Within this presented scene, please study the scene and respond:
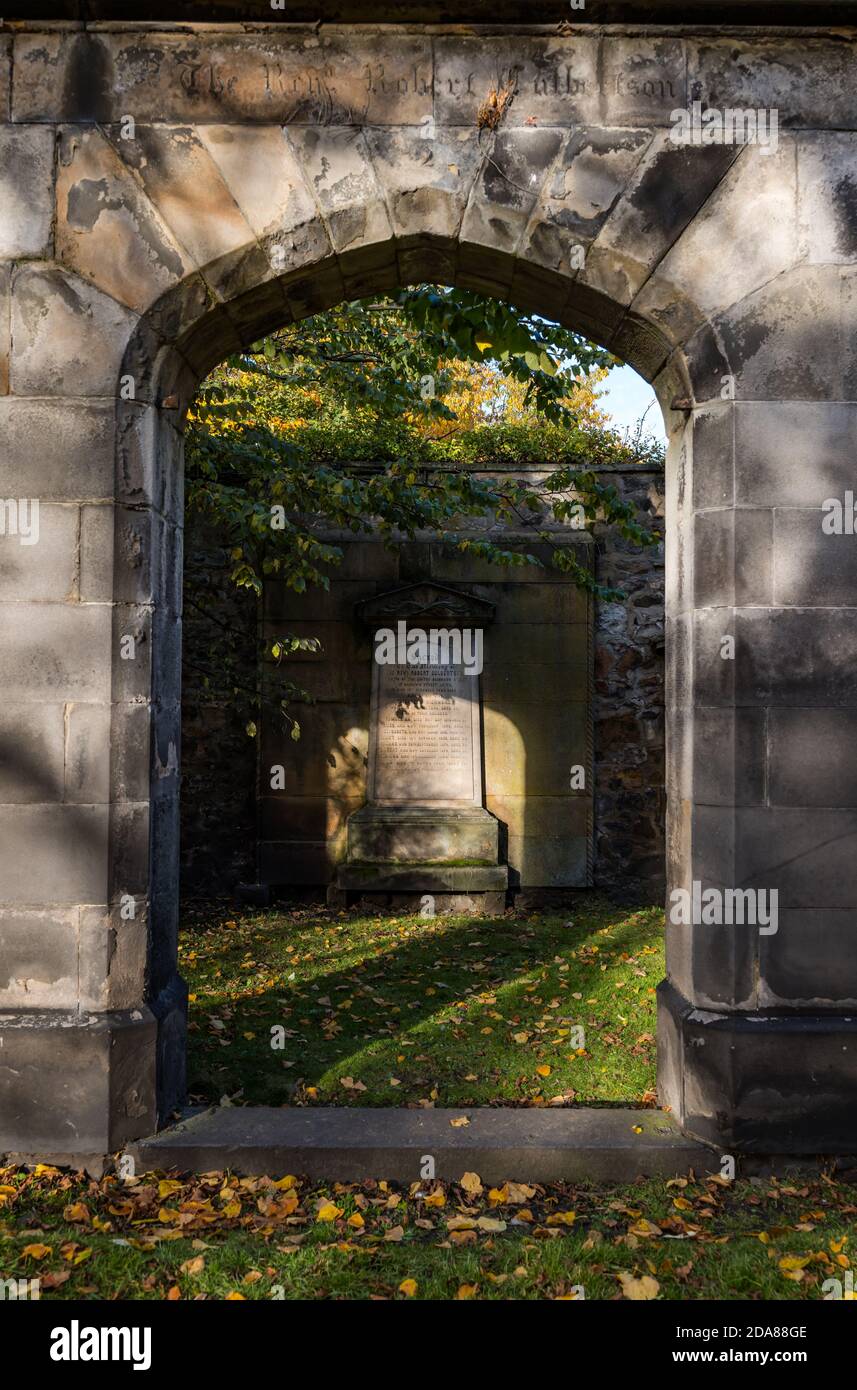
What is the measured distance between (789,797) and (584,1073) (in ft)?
5.48

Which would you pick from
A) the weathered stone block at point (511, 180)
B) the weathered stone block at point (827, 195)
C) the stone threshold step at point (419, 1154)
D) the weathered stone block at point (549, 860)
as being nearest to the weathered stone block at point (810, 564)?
the weathered stone block at point (827, 195)

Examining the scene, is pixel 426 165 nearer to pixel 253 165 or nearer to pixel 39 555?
pixel 253 165

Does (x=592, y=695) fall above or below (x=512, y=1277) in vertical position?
above

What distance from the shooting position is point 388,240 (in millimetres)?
3664

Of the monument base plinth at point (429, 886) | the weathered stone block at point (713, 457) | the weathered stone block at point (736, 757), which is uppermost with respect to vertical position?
the weathered stone block at point (713, 457)

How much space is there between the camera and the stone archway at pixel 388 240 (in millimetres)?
3584

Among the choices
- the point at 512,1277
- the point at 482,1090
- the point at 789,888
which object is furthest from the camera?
the point at 482,1090

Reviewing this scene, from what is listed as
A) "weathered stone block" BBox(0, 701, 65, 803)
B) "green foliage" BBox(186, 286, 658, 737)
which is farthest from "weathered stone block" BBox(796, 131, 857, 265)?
"weathered stone block" BBox(0, 701, 65, 803)

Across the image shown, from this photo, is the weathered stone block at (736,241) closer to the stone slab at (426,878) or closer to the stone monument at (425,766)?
the stone monument at (425,766)

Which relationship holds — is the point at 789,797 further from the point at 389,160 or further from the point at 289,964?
the point at 289,964

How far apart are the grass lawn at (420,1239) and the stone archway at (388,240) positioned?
0.43m

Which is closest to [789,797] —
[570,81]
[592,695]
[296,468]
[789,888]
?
[789,888]

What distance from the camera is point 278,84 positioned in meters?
3.63

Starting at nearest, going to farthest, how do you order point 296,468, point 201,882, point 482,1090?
point 482,1090, point 296,468, point 201,882
